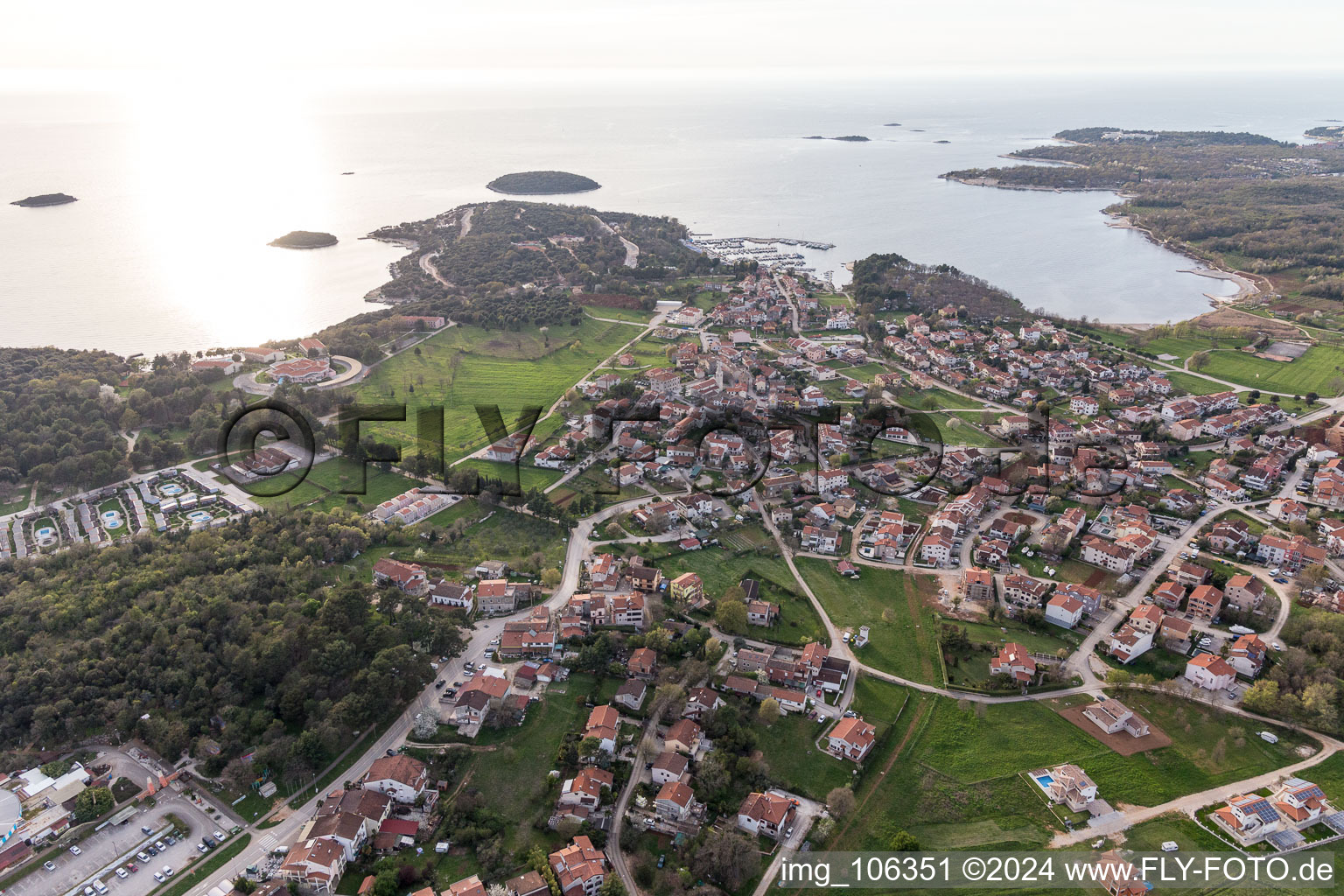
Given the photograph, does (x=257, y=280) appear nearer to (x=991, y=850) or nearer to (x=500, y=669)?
(x=500, y=669)

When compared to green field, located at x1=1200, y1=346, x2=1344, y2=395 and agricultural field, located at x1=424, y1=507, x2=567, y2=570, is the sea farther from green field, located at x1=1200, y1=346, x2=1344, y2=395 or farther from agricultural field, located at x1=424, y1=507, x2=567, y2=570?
agricultural field, located at x1=424, y1=507, x2=567, y2=570

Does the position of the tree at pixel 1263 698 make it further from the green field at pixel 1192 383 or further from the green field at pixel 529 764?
the green field at pixel 1192 383

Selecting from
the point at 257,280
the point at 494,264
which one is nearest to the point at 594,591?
the point at 494,264

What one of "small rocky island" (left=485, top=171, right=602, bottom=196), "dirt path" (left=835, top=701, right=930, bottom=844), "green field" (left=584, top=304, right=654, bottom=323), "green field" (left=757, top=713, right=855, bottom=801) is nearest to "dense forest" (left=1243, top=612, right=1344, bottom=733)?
"dirt path" (left=835, top=701, right=930, bottom=844)

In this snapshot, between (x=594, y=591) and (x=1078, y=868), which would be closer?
(x=1078, y=868)

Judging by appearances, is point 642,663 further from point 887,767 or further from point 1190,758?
point 1190,758
